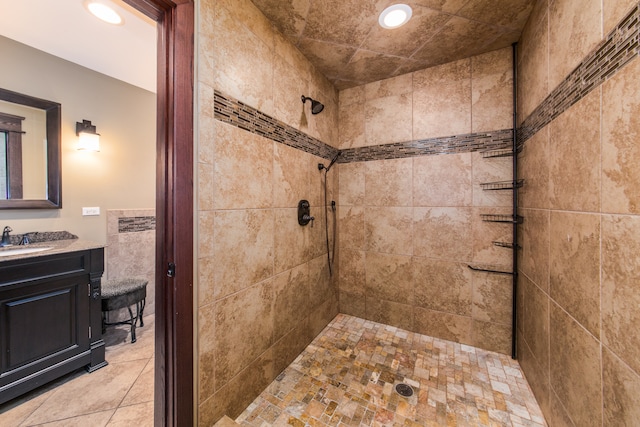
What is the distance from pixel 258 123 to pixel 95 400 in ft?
6.76

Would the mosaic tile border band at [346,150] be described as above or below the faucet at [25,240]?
above

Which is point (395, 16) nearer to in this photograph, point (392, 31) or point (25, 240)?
point (392, 31)

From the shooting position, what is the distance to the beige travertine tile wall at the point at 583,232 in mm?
693

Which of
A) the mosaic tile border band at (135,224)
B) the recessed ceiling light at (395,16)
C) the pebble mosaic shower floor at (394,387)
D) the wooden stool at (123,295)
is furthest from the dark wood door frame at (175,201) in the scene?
the mosaic tile border band at (135,224)

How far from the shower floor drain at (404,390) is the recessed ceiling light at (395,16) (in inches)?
92.0

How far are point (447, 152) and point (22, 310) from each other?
3.21 m

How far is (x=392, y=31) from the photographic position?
153cm

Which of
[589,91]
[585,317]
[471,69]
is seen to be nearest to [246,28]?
[589,91]

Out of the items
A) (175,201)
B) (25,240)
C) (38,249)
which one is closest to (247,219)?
(175,201)

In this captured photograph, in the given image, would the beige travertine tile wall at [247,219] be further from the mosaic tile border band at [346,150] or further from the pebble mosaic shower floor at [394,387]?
the pebble mosaic shower floor at [394,387]

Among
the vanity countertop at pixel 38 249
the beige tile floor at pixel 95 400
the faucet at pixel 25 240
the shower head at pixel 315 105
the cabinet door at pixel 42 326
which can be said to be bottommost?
the beige tile floor at pixel 95 400

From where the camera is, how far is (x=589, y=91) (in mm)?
864

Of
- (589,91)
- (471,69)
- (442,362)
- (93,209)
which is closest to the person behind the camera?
(589,91)

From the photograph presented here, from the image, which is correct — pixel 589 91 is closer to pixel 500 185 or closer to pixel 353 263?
pixel 500 185
